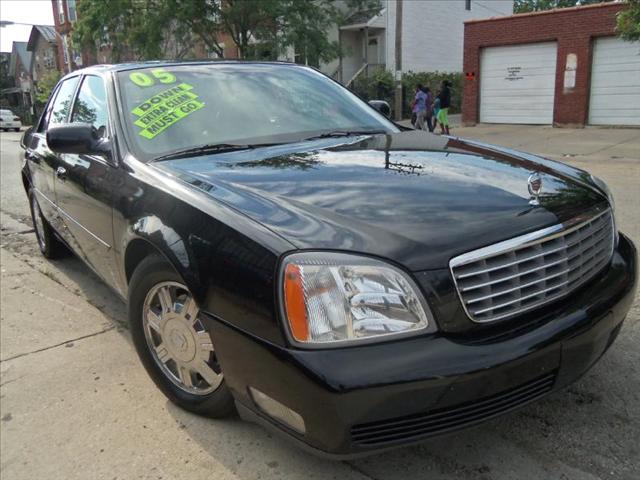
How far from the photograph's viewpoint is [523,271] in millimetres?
2078

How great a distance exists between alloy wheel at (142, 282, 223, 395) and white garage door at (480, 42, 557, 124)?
17.6 meters

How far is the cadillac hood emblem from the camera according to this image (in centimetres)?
231

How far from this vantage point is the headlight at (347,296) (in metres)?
1.89

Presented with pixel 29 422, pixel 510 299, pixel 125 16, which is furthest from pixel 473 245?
pixel 125 16

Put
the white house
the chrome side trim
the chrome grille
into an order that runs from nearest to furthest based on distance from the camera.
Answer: the chrome grille → the chrome side trim → the white house

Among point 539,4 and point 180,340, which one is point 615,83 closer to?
point 180,340

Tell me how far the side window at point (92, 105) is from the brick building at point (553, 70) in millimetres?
15323

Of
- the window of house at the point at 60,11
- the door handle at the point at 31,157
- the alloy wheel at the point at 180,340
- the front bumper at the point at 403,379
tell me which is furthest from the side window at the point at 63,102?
the window of house at the point at 60,11

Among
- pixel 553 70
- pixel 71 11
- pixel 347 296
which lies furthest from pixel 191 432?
pixel 71 11

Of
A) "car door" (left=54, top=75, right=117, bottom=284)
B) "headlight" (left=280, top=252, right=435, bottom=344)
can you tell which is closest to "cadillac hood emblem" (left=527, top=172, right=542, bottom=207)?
"headlight" (left=280, top=252, right=435, bottom=344)

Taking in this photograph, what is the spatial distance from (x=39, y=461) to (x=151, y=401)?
1.83ft

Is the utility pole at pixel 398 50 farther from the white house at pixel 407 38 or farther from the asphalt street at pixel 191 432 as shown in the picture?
the asphalt street at pixel 191 432

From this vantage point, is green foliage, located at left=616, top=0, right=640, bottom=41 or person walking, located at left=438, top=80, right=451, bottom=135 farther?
person walking, located at left=438, top=80, right=451, bottom=135

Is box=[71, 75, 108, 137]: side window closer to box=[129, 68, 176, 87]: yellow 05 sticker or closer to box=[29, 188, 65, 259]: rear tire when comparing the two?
box=[129, 68, 176, 87]: yellow 05 sticker
